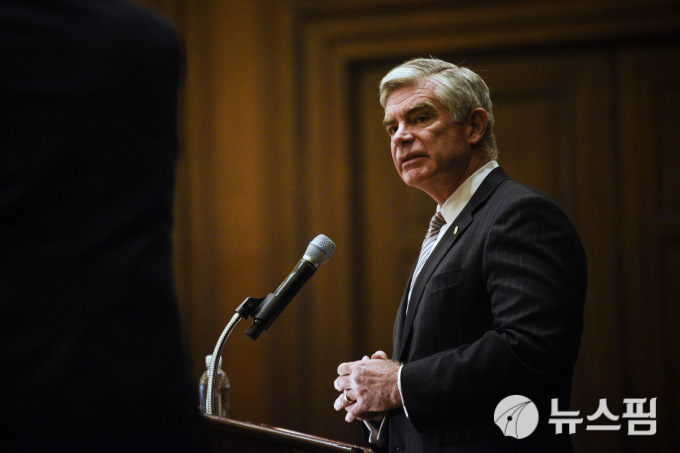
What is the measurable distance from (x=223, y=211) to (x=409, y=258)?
103cm

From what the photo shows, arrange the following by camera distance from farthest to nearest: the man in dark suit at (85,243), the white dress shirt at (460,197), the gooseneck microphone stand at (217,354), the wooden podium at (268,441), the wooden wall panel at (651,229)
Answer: the wooden wall panel at (651,229), the white dress shirt at (460,197), the gooseneck microphone stand at (217,354), the wooden podium at (268,441), the man in dark suit at (85,243)

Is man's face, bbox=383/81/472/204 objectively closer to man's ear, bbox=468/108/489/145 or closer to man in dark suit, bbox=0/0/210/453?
man's ear, bbox=468/108/489/145

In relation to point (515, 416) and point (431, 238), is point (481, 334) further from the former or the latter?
point (431, 238)

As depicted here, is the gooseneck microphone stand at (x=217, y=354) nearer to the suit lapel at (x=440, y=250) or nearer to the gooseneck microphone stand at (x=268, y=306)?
the gooseneck microphone stand at (x=268, y=306)

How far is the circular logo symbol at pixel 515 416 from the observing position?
1.54 metres

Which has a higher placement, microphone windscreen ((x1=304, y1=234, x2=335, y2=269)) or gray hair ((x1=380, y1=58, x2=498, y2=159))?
gray hair ((x1=380, y1=58, x2=498, y2=159))

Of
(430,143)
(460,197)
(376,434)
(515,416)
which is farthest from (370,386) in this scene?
(430,143)

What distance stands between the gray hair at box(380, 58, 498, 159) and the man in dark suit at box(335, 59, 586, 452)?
0.21m

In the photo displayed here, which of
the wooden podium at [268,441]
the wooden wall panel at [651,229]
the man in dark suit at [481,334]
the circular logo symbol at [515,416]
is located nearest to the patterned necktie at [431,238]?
the man in dark suit at [481,334]

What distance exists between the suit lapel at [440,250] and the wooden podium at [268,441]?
16.8 inches

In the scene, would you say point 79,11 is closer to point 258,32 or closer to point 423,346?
point 423,346

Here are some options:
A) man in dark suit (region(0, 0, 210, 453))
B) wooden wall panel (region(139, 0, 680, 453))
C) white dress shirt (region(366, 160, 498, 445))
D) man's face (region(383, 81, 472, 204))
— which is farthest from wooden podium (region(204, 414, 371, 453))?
wooden wall panel (region(139, 0, 680, 453))

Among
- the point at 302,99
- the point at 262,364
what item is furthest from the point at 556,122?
the point at 262,364

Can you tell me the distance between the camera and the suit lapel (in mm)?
1750
